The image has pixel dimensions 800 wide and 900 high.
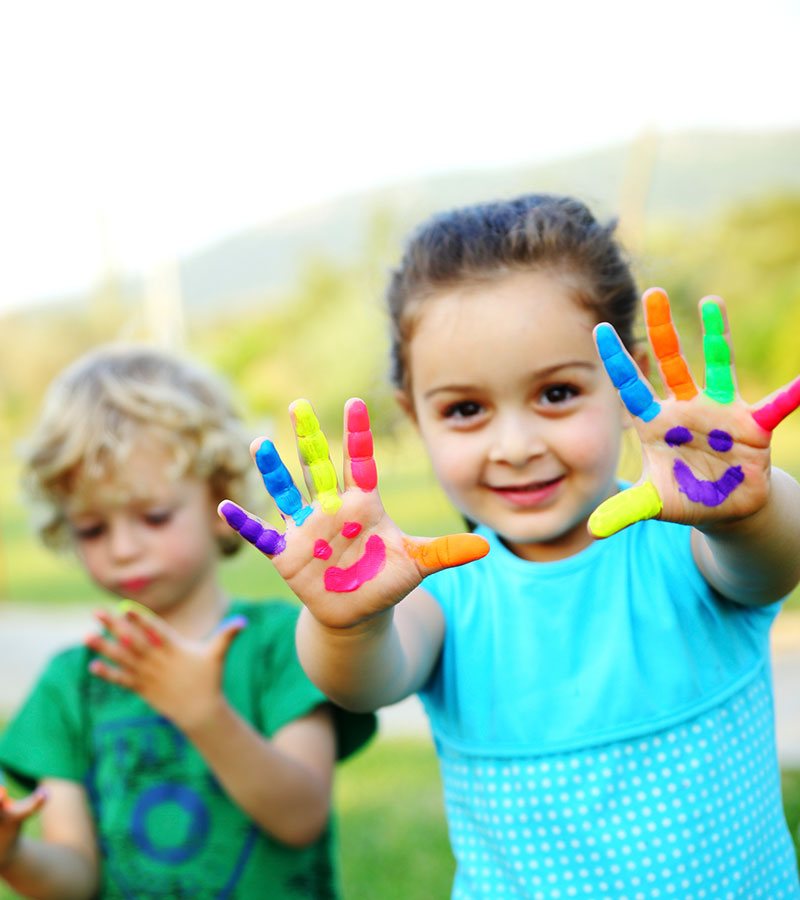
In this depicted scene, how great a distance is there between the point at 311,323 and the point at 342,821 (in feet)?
82.0

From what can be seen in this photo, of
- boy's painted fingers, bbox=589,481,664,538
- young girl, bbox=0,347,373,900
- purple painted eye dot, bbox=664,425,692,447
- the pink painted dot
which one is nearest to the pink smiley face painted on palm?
the pink painted dot

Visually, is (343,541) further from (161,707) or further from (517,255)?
(161,707)

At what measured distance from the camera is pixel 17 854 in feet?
8.13

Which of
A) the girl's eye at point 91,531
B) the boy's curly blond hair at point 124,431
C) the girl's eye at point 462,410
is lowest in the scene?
the girl's eye at point 91,531

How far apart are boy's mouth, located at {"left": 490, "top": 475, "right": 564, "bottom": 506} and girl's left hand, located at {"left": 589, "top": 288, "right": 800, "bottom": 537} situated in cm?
36

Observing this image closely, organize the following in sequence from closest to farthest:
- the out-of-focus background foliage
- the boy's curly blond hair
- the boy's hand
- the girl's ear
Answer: the girl's ear < the boy's hand < the boy's curly blond hair < the out-of-focus background foliage

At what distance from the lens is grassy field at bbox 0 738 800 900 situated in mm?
3584

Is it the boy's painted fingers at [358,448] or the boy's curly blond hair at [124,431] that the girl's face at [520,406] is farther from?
the boy's curly blond hair at [124,431]

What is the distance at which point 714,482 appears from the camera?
5.09 feet

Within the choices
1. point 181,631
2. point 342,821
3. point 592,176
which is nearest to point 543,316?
point 181,631

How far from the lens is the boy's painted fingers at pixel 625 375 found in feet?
5.08

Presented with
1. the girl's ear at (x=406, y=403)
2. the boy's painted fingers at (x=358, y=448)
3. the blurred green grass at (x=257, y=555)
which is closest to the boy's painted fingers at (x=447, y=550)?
the boy's painted fingers at (x=358, y=448)

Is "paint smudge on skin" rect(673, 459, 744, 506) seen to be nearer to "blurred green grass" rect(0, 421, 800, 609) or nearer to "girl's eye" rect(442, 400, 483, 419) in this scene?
"girl's eye" rect(442, 400, 483, 419)

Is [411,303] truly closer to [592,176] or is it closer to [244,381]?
[592,176]
